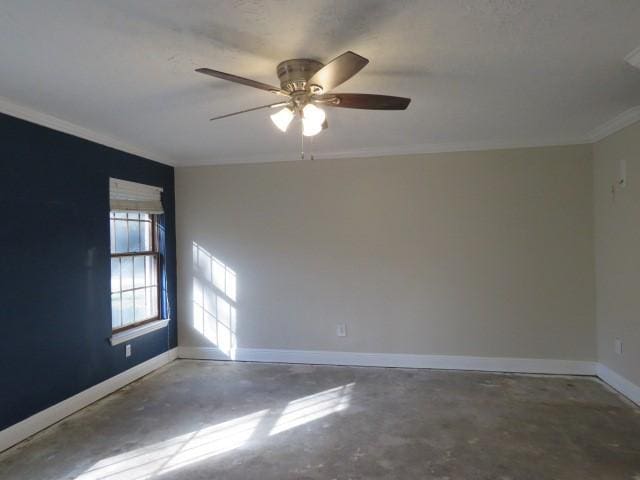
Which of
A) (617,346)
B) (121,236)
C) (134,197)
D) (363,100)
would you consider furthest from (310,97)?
(617,346)

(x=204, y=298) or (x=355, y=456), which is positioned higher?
(x=204, y=298)

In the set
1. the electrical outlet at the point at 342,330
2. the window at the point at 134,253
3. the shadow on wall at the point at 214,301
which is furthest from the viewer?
the shadow on wall at the point at 214,301

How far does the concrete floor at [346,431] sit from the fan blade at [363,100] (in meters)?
2.16

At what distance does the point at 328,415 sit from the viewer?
10.1 ft

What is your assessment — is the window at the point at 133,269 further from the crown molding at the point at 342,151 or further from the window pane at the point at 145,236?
the crown molding at the point at 342,151

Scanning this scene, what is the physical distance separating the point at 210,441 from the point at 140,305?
1983 mm

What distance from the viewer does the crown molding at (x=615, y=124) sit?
3.09m

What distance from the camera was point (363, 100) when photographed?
2123mm

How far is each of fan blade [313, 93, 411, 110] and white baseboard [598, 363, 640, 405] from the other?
3134mm

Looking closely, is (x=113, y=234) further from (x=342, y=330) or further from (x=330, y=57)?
(x=330, y=57)

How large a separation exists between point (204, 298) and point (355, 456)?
9.02 feet

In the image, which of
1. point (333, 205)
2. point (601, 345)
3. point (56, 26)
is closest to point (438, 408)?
point (601, 345)

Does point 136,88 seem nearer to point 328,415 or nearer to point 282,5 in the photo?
point 282,5

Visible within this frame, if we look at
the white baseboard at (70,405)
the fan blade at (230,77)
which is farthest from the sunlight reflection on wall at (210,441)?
the fan blade at (230,77)
